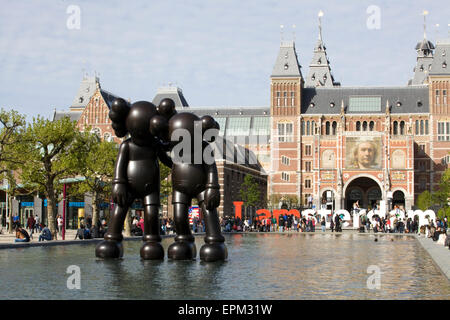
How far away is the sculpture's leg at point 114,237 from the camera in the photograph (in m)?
16.6

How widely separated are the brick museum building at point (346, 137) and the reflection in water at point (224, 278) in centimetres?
→ 6311

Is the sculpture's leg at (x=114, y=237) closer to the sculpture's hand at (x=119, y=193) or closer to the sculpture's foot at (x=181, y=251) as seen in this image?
the sculpture's hand at (x=119, y=193)

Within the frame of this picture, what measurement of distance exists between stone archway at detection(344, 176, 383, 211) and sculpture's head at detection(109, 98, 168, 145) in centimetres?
7245

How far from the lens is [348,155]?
80.2 metres

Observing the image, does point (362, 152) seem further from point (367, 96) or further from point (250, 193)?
point (250, 193)

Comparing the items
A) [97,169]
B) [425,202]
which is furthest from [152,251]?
[425,202]

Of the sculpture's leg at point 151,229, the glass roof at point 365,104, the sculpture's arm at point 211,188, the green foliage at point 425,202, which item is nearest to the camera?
the sculpture's arm at point 211,188

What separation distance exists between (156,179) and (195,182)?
1.35 metres

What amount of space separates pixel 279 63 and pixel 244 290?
78.6 m

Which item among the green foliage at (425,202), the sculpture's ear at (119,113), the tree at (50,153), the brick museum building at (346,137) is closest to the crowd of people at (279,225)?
the tree at (50,153)

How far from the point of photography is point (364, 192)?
87.4 metres

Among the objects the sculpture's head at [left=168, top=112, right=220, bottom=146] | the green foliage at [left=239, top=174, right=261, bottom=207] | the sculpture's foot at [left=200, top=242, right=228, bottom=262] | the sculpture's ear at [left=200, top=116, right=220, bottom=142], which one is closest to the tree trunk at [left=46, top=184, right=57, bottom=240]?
the sculpture's foot at [left=200, top=242, right=228, bottom=262]

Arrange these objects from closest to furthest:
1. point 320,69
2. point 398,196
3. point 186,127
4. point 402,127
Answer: point 186,127 → point 398,196 → point 402,127 → point 320,69

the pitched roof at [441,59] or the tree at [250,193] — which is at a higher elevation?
the pitched roof at [441,59]
